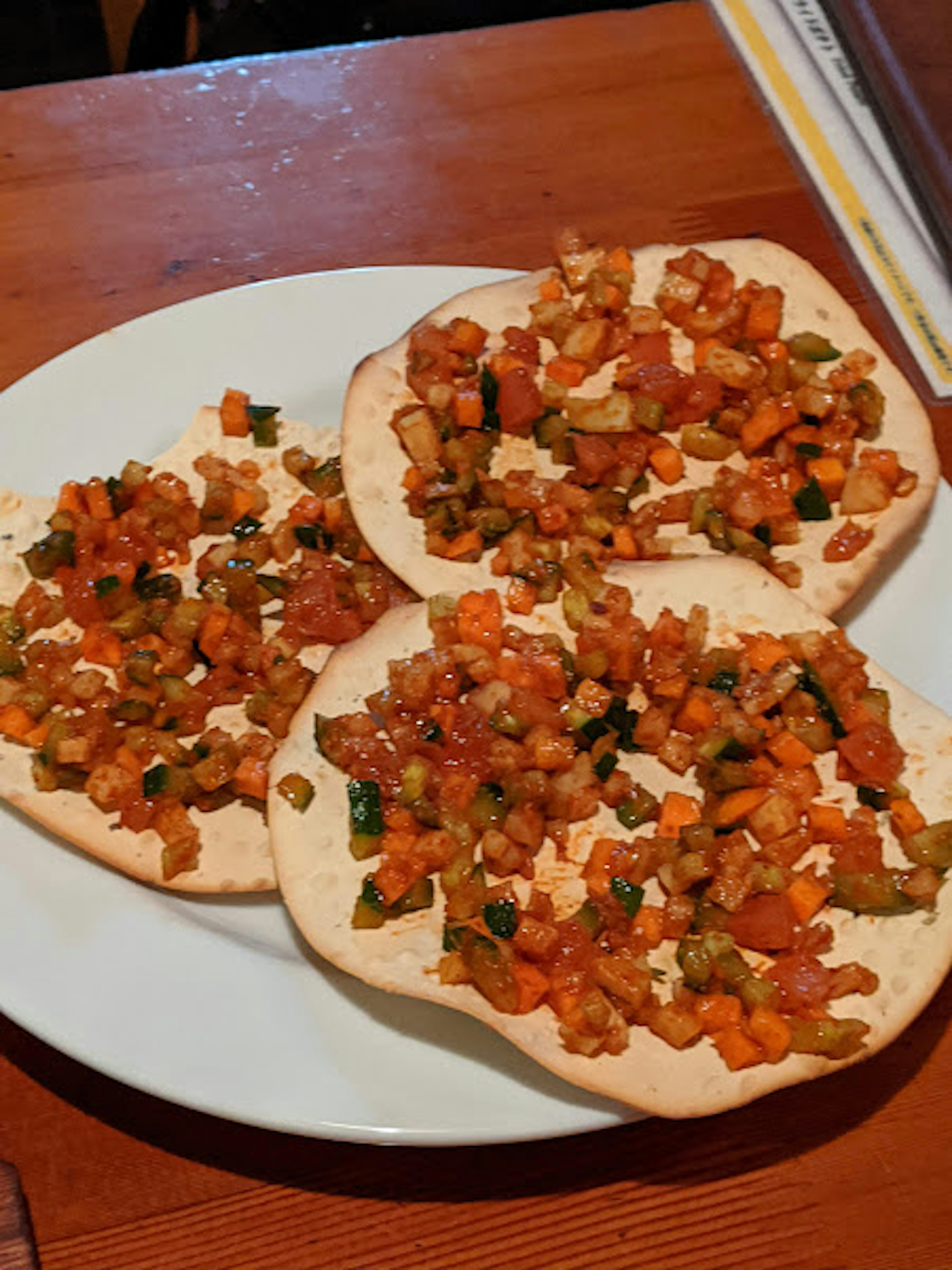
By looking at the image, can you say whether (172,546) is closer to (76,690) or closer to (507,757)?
(76,690)

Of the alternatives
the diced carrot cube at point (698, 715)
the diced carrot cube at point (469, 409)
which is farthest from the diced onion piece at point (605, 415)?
the diced carrot cube at point (698, 715)

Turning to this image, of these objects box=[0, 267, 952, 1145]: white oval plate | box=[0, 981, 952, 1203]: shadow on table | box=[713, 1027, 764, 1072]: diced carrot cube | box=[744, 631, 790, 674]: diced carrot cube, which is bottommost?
box=[0, 981, 952, 1203]: shadow on table

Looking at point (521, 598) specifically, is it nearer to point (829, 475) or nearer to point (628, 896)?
point (628, 896)

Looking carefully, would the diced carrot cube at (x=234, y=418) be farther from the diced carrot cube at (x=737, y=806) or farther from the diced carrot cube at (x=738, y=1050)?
the diced carrot cube at (x=738, y=1050)

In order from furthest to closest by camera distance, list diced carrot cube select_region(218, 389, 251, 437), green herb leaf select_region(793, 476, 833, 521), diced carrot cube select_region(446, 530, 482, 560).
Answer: diced carrot cube select_region(218, 389, 251, 437), green herb leaf select_region(793, 476, 833, 521), diced carrot cube select_region(446, 530, 482, 560)

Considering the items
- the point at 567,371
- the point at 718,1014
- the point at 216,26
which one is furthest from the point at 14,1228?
the point at 216,26

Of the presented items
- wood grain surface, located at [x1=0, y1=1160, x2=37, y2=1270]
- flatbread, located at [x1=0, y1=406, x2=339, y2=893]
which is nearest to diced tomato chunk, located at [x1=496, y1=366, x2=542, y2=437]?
flatbread, located at [x1=0, y1=406, x2=339, y2=893]

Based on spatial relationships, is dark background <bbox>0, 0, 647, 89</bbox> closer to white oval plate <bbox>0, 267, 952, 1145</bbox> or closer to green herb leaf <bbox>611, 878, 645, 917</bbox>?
white oval plate <bbox>0, 267, 952, 1145</bbox>

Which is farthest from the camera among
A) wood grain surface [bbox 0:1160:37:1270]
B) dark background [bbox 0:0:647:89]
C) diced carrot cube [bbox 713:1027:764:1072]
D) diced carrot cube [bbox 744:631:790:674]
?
dark background [bbox 0:0:647:89]
